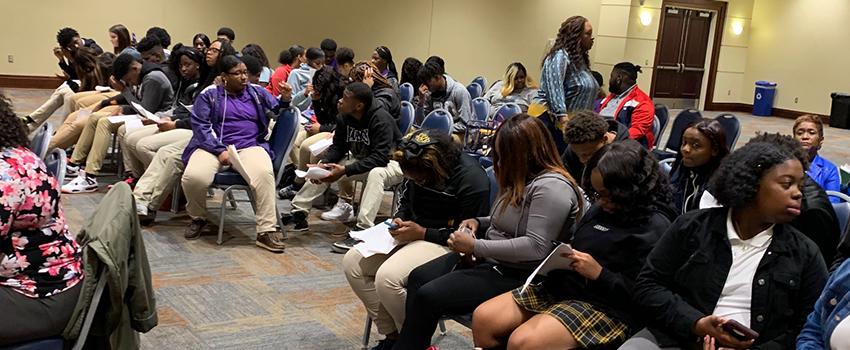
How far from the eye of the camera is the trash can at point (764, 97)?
1719 centimetres

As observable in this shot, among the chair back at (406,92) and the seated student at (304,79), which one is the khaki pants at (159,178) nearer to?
the seated student at (304,79)

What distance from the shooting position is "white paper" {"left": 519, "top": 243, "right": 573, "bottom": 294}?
228 centimetres

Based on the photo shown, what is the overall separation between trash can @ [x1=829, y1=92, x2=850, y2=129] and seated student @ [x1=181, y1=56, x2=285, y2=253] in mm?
13557

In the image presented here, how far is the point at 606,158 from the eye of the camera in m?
2.43

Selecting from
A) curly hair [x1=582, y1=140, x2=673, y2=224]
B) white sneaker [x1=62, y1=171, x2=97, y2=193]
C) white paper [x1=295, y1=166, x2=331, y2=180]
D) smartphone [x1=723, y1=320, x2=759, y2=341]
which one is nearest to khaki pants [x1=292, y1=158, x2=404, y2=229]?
white paper [x1=295, y1=166, x2=331, y2=180]

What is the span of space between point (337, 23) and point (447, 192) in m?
12.1

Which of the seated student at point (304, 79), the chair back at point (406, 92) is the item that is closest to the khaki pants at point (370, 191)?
the seated student at point (304, 79)

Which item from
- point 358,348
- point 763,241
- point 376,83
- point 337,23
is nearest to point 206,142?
point 376,83

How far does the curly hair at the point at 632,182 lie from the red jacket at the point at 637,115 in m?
3.08

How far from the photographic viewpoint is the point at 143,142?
18.4ft

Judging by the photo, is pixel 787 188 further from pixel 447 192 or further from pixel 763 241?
pixel 447 192

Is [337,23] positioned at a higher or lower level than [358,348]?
higher

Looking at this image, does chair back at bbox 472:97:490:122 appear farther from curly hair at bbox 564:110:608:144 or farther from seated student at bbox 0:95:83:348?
seated student at bbox 0:95:83:348

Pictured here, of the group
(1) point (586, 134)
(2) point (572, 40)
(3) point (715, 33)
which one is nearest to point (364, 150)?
(2) point (572, 40)
